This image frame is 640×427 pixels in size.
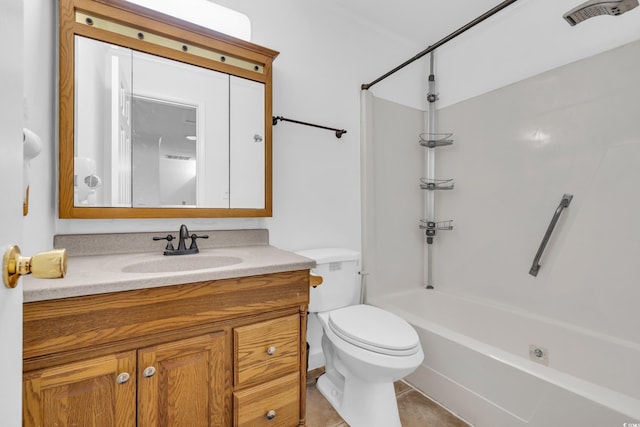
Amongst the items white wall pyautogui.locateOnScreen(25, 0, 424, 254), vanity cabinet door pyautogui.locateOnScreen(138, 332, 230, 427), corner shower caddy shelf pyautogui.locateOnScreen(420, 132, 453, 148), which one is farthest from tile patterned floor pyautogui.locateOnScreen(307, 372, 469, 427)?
corner shower caddy shelf pyautogui.locateOnScreen(420, 132, 453, 148)

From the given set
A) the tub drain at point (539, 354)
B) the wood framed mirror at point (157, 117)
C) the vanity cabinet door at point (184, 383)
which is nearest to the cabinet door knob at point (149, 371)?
the vanity cabinet door at point (184, 383)

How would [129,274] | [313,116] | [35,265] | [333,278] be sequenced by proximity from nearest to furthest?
[35,265] < [129,274] < [333,278] < [313,116]

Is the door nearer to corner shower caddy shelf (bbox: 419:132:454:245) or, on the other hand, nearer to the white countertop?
the white countertop

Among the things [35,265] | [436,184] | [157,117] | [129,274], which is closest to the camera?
[35,265]

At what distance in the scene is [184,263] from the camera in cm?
123

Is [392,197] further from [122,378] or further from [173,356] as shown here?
[122,378]

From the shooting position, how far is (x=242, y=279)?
1.00 metres

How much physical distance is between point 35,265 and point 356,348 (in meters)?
1.17

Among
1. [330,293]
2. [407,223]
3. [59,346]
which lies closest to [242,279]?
[59,346]

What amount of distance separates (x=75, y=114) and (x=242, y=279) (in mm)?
963

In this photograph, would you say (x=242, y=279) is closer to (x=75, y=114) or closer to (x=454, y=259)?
(x=75, y=114)

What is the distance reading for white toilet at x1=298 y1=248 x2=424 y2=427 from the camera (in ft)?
3.96

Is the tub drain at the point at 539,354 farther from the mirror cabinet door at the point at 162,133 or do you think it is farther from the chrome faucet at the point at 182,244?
the chrome faucet at the point at 182,244

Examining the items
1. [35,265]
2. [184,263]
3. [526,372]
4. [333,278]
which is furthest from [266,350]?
[526,372]
